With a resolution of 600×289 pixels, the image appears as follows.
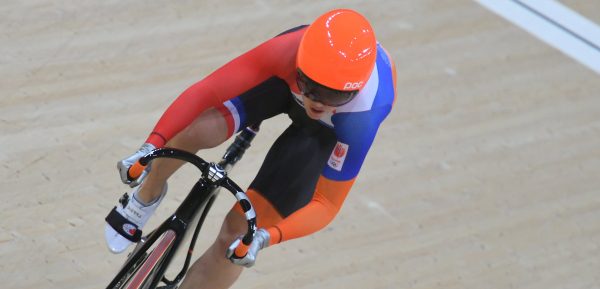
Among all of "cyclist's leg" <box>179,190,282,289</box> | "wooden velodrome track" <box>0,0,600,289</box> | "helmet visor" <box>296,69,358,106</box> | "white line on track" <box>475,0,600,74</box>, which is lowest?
"white line on track" <box>475,0,600,74</box>

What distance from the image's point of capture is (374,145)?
4289 mm

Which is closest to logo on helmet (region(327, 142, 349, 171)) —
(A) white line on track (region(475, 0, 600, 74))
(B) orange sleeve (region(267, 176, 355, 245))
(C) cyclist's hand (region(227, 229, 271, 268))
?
(B) orange sleeve (region(267, 176, 355, 245))

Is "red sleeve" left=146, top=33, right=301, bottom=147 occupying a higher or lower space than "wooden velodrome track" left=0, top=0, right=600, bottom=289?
higher

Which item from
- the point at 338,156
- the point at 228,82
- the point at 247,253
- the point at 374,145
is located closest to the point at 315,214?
the point at 338,156

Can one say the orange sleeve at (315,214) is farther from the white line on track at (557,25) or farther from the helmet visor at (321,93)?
the white line on track at (557,25)

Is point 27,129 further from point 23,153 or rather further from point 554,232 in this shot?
point 554,232

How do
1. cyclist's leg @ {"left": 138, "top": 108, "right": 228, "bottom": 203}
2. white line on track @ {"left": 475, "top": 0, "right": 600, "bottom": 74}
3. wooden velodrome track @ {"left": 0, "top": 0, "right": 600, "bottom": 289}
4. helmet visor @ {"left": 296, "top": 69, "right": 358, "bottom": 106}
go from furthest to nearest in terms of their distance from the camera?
white line on track @ {"left": 475, "top": 0, "right": 600, "bottom": 74}, wooden velodrome track @ {"left": 0, "top": 0, "right": 600, "bottom": 289}, cyclist's leg @ {"left": 138, "top": 108, "right": 228, "bottom": 203}, helmet visor @ {"left": 296, "top": 69, "right": 358, "bottom": 106}

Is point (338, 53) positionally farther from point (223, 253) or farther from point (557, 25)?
point (557, 25)

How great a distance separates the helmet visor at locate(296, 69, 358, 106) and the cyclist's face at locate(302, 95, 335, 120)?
0.7 inches

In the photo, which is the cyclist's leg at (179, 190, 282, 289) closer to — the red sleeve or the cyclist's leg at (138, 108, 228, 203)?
the cyclist's leg at (138, 108, 228, 203)

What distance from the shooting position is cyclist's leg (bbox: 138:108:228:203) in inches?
114

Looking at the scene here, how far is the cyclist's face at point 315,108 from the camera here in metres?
2.69

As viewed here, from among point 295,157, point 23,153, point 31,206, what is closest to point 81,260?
point 31,206

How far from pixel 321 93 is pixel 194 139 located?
0.45 meters
